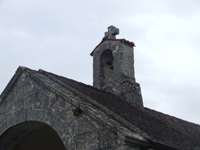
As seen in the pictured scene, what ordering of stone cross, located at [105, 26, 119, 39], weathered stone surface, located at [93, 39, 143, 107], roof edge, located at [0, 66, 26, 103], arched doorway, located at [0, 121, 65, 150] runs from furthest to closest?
stone cross, located at [105, 26, 119, 39] → weathered stone surface, located at [93, 39, 143, 107] → roof edge, located at [0, 66, 26, 103] → arched doorway, located at [0, 121, 65, 150]

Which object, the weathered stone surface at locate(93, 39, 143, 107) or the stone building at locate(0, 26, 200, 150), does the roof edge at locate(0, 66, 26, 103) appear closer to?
the stone building at locate(0, 26, 200, 150)

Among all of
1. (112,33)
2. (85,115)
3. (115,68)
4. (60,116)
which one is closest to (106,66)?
(115,68)

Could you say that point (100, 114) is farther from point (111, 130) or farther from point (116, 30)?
point (116, 30)

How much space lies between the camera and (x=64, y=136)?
5199 mm

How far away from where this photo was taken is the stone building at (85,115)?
15.7 feet

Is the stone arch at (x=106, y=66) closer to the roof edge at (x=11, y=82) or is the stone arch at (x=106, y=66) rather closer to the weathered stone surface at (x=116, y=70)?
the weathered stone surface at (x=116, y=70)

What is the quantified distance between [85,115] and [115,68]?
14.8 feet

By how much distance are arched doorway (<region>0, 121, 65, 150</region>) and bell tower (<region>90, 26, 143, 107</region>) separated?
2.48m

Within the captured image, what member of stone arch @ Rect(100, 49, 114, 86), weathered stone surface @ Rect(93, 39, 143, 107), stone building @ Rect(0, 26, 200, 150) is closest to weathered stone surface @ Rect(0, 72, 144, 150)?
stone building @ Rect(0, 26, 200, 150)

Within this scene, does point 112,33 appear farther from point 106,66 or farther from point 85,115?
point 85,115

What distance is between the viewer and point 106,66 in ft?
32.4

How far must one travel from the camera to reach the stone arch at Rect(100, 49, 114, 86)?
9.67 metres

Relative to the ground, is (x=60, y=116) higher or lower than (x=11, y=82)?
lower

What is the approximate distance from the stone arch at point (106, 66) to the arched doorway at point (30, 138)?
2657 mm
